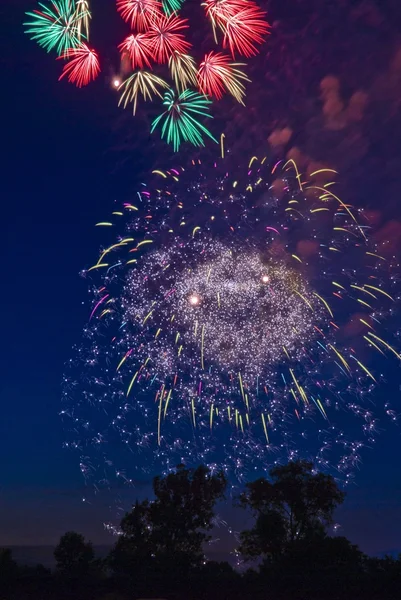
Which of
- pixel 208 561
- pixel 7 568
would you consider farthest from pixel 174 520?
pixel 7 568

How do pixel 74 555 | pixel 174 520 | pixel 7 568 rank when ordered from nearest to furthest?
pixel 7 568, pixel 74 555, pixel 174 520

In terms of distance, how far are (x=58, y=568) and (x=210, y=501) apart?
10.1 m

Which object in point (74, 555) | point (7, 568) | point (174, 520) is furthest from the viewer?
point (174, 520)

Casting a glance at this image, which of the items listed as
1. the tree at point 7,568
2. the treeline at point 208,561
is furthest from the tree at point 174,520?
the tree at point 7,568

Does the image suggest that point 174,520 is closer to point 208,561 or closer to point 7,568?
Answer: point 208,561

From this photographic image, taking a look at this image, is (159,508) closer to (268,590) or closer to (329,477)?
(329,477)

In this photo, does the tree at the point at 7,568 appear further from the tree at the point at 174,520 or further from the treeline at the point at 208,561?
the tree at the point at 174,520

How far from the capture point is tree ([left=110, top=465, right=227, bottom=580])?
29.3 metres

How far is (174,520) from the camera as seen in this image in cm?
Result: 3105

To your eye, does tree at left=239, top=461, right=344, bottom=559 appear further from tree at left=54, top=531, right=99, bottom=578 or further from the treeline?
tree at left=54, top=531, right=99, bottom=578

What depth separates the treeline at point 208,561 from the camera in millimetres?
18031

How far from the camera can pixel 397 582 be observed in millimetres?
18406

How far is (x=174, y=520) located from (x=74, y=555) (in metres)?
7.14

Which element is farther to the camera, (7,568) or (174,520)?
(174,520)
